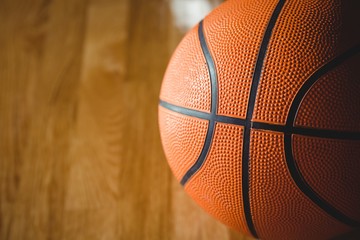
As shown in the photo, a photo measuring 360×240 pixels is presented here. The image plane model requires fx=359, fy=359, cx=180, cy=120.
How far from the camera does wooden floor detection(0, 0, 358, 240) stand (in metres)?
1.27

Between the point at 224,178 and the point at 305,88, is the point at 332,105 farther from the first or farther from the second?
the point at 224,178

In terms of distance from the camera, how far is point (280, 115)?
2.51 ft

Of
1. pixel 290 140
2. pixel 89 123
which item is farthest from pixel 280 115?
pixel 89 123

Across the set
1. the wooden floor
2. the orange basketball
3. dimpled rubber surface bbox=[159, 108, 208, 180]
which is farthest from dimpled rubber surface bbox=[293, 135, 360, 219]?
the wooden floor

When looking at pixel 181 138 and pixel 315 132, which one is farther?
pixel 181 138

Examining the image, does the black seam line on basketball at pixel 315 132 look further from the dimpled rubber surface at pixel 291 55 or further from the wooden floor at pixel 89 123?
the wooden floor at pixel 89 123

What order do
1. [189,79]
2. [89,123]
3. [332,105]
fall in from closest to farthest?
[332,105] < [189,79] < [89,123]

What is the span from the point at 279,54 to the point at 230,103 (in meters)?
0.15

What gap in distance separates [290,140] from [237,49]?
0.77 feet

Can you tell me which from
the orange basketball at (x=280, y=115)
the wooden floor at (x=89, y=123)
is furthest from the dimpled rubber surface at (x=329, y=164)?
the wooden floor at (x=89, y=123)

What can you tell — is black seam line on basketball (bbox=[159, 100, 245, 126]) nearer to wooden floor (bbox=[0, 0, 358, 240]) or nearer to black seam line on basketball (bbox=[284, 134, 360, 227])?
black seam line on basketball (bbox=[284, 134, 360, 227])

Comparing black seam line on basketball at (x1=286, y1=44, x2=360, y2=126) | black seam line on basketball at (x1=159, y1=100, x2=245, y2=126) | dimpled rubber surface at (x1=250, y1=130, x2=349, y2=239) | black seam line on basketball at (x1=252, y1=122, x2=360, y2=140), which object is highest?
black seam line on basketball at (x1=286, y1=44, x2=360, y2=126)

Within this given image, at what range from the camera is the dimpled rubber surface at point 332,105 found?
761mm

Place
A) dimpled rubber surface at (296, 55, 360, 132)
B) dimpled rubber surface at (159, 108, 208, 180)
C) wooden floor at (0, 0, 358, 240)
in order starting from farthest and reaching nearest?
wooden floor at (0, 0, 358, 240) → dimpled rubber surface at (159, 108, 208, 180) → dimpled rubber surface at (296, 55, 360, 132)
